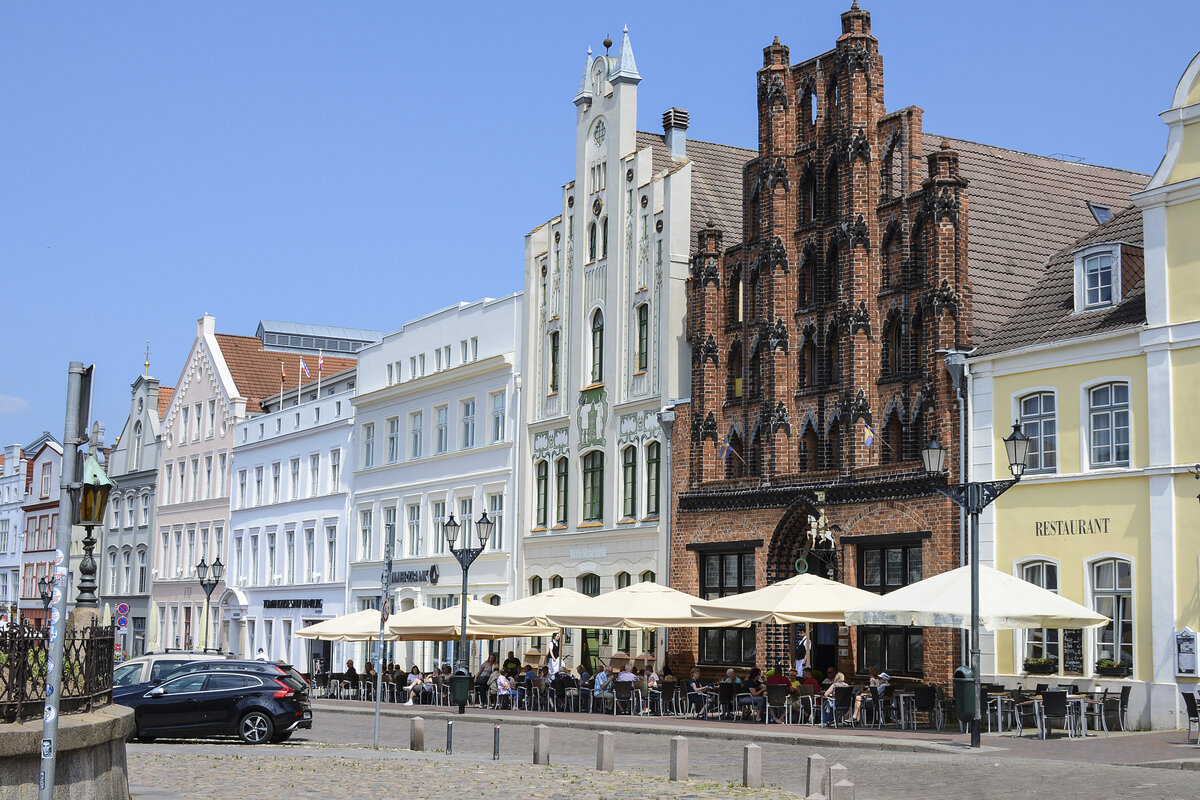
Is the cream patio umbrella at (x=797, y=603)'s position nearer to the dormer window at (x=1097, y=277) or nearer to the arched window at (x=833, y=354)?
the arched window at (x=833, y=354)

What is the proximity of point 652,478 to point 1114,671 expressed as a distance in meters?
16.2

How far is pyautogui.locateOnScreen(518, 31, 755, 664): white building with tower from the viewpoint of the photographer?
144 feet

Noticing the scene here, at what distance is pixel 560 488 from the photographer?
48.2 metres

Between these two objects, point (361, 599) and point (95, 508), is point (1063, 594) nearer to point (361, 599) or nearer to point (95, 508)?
point (95, 508)

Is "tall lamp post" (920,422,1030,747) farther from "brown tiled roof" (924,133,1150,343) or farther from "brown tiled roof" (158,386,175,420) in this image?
"brown tiled roof" (158,386,175,420)

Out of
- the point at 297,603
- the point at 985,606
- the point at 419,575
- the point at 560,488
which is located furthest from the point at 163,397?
the point at 985,606

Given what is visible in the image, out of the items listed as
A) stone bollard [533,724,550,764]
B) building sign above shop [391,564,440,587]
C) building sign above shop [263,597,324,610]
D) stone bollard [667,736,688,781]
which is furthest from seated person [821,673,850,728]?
building sign above shop [263,597,324,610]

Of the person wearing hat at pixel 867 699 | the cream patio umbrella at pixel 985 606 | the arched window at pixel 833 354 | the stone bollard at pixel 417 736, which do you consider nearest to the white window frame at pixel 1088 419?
the cream patio umbrella at pixel 985 606

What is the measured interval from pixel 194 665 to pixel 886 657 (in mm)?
15425

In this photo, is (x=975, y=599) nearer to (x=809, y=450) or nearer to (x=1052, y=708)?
(x=1052, y=708)

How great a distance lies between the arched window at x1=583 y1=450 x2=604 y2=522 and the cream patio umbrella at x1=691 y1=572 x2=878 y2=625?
42.7 feet

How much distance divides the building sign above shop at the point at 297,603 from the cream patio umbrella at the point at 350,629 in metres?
15.0

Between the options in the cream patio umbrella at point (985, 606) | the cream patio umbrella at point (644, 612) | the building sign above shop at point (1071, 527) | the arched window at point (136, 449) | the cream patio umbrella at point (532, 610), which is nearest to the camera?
the cream patio umbrella at point (985, 606)

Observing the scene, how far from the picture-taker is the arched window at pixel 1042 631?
104 ft
